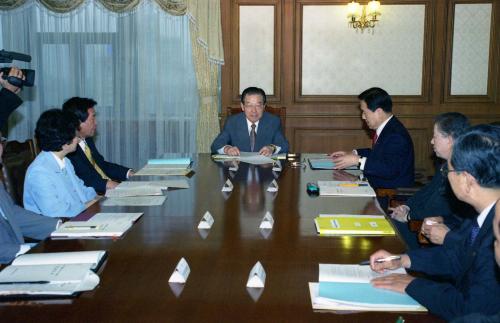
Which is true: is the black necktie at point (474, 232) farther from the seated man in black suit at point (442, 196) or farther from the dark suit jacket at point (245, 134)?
the dark suit jacket at point (245, 134)

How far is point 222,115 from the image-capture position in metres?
6.37

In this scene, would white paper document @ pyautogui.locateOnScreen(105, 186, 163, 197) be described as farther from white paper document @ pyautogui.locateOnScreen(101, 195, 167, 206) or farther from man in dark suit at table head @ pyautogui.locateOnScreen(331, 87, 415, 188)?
man in dark suit at table head @ pyautogui.locateOnScreen(331, 87, 415, 188)

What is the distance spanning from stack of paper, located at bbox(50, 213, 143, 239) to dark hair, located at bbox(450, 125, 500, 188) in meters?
1.31

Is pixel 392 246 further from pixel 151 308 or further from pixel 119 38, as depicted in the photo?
pixel 119 38

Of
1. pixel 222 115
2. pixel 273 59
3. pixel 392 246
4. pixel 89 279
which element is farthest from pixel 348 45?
pixel 89 279

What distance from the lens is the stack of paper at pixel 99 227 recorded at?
90.4 inches

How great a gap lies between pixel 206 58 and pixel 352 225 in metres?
4.14

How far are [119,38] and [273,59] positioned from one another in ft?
5.47

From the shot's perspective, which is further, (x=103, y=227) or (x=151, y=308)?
(x=103, y=227)

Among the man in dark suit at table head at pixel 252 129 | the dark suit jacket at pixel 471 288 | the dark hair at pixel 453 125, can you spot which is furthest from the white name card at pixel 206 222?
the man in dark suit at table head at pixel 252 129

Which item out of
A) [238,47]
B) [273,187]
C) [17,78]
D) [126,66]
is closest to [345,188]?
[273,187]

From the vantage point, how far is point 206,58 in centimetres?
621

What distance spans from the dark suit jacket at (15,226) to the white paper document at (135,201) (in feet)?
0.92

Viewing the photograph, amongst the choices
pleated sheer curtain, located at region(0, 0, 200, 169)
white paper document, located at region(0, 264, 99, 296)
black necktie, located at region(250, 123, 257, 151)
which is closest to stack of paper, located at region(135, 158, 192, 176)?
black necktie, located at region(250, 123, 257, 151)
